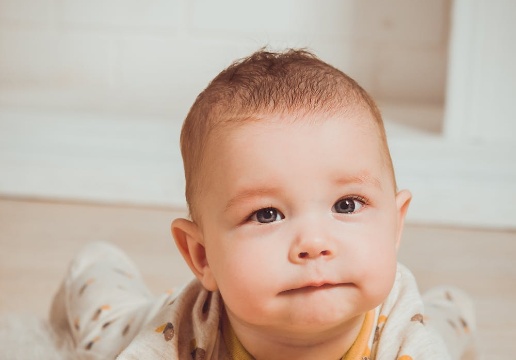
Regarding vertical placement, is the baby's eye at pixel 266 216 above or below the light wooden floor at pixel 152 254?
above

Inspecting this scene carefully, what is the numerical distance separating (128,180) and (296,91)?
1175mm

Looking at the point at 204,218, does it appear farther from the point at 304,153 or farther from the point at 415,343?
the point at 415,343

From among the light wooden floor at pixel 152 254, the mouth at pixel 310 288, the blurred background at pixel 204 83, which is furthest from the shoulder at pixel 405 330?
the blurred background at pixel 204 83

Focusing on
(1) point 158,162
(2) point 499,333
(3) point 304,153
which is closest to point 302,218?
(3) point 304,153

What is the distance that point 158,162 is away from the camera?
193 cm

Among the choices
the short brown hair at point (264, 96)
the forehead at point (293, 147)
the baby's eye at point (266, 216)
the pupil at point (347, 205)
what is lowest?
the baby's eye at point (266, 216)

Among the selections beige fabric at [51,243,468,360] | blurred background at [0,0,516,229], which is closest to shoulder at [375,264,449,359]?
beige fabric at [51,243,468,360]

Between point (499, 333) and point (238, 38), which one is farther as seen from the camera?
point (238, 38)

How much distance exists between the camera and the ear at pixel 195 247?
0.88 m

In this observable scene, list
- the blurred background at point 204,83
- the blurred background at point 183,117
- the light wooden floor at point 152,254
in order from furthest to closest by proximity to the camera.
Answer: the blurred background at point 204,83 → the blurred background at point 183,117 → the light wooden floor at point 152,254

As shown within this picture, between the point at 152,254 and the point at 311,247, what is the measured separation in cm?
90

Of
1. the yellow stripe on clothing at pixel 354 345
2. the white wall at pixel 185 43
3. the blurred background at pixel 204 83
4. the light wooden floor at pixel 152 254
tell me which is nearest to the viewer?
the yellow stripe on clothing at pixel 354 345

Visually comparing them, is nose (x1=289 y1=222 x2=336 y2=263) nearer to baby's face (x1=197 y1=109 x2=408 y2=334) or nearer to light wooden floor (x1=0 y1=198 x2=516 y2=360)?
baby's face (x1=197 y1=109 x2=408 y2=334)

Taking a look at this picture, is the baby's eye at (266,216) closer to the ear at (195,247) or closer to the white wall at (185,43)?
the ear at (195,247)
